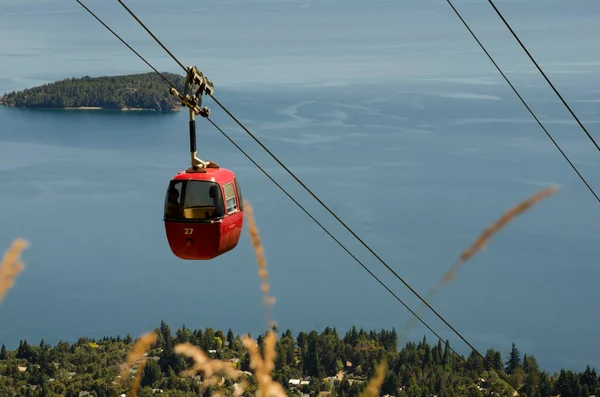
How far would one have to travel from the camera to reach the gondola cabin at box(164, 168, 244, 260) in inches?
457

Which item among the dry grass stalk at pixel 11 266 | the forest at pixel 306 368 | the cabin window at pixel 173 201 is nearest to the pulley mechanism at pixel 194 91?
the cabin window at pixel 173 201

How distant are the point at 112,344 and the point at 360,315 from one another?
38437 mm

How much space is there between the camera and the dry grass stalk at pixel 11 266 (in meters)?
2.40

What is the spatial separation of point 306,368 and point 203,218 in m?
→ 107

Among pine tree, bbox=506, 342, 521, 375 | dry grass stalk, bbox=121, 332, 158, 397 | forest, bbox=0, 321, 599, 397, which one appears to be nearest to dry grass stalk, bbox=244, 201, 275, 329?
dry grass stalk, bbox=121, 332, 158, 397

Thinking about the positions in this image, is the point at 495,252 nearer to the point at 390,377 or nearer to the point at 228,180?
the point at 390,377

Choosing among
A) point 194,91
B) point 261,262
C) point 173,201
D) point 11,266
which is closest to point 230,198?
point 173,201

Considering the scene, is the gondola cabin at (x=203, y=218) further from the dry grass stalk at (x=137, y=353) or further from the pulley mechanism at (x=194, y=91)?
the dry grass stalk at (x=137, y=353)

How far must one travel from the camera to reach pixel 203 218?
11.9 metres

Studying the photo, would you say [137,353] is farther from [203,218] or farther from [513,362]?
[513,362]

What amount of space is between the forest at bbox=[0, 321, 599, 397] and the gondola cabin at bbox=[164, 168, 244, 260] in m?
88.6

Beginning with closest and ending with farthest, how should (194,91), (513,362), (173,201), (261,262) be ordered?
1. (261,262)
2. (194,91)
3. (173,201)
4. (513,362)

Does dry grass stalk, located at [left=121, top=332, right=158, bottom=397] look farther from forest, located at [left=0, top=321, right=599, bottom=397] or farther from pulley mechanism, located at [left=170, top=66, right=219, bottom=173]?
forest, located at [left=0, top=321, right=599, bottom=397]

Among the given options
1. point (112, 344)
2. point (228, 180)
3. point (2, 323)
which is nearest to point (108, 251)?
point (2, 323)
